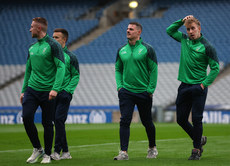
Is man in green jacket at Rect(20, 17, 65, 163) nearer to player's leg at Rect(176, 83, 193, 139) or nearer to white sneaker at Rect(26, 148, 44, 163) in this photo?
white sneaker at Rect(26, 148, 44, 163)

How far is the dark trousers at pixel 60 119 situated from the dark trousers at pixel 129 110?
895 millimetres

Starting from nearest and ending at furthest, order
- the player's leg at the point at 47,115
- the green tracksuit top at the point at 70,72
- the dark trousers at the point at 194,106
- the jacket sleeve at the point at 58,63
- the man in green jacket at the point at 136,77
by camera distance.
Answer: the jacket sleeve at the point at 58,63, the player's leg at the point at 47,115, the dark trousers at the point at 194,106, the man in green jacket at the point at 136,77, the green tracksuit top at the point at 70,72

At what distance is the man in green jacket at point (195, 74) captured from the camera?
24.7 feet

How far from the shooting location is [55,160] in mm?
7633

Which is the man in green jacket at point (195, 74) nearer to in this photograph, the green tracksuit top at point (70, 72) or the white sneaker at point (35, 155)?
the green tracksuit top at point (70, 72)

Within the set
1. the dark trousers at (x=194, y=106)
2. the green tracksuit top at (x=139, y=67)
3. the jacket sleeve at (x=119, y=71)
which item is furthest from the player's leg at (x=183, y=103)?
the jacket sleeve at (x=119, y=71)

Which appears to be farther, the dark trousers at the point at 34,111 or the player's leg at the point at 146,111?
the player's leg at the point at 146,111

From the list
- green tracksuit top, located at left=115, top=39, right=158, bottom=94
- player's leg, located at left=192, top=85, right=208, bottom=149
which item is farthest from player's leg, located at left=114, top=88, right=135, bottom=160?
player's leg, located at left=192, top=85, right=208, bottom=149

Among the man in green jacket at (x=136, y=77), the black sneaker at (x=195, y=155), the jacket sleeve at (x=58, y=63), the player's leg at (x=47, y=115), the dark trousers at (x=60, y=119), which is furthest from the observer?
the dark trousers at (x=60, y=119)

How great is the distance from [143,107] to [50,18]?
2898cm

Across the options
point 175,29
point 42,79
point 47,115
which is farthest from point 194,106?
point 42,79

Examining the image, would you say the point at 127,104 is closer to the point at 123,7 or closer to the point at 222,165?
the point at 222,165

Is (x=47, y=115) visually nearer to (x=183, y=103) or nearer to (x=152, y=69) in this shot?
(x=152, y=69)

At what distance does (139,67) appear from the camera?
25.3 ft
